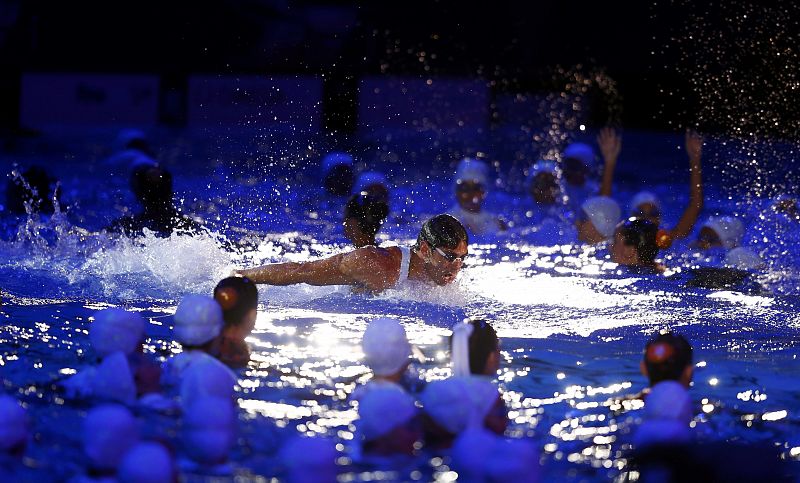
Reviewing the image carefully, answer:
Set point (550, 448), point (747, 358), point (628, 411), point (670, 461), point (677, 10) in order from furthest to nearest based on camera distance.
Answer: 1. point (677, 10)
2. point (747, 358)
3. point (628, 411)
4. point (550, 448)
5. point (670, 461)

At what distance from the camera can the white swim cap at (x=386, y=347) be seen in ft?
13.8

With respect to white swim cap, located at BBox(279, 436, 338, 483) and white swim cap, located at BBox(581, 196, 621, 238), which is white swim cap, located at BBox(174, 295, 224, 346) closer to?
white swim cap, located at BBox(279, 436, 338, 483)

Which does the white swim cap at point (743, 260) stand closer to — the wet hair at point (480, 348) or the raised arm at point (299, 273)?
the raised arm at point (299, 273)

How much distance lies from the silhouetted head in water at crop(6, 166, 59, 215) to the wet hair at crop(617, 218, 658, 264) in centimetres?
532

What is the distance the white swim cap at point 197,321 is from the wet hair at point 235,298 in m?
0.33

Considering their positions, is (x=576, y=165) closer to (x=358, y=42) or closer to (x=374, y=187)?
(x=374, y=187)

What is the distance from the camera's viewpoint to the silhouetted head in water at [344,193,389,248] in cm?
689

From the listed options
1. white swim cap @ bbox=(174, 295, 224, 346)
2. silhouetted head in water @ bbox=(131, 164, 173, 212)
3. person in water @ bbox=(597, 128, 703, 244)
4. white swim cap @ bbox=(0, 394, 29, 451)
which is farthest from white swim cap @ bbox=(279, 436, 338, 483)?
silhouetted head in water @ bbox=(131, 164, 173, 212)

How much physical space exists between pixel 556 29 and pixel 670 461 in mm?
12995

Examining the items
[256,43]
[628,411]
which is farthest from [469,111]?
[628,411]

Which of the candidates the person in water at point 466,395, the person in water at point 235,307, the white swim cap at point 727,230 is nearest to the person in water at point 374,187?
the white swim cap at point 727,230

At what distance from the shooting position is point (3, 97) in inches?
527

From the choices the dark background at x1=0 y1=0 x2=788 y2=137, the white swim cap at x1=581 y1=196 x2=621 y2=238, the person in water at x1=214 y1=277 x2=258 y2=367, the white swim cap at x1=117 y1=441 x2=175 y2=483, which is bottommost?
the white swim cap at x1=117 y1=441 x2=175 y2=483

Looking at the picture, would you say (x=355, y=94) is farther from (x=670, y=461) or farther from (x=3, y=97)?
(x=670, y=461)
